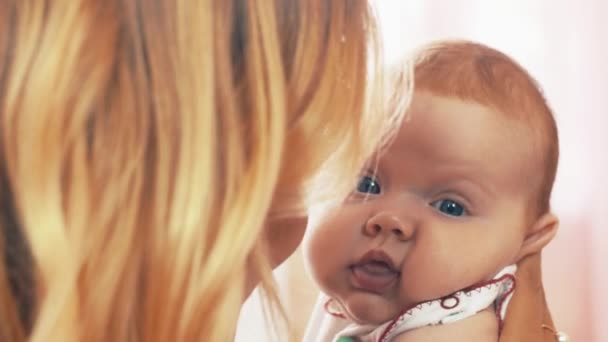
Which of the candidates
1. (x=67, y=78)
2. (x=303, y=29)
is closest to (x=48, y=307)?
(x=67, y=78)

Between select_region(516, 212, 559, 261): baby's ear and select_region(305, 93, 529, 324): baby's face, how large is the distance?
5 centimetres

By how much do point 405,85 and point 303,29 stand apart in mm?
370

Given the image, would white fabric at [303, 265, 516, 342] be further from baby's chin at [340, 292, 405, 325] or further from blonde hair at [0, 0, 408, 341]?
blonde hair at [0, 0, 408, 341]

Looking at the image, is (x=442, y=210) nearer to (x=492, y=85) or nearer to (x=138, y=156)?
(x=492, y=85)

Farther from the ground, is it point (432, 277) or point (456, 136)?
point (456, 136)

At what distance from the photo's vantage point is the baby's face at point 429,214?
991 millimetres

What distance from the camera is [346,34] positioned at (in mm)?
687

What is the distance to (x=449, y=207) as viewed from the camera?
101 cm

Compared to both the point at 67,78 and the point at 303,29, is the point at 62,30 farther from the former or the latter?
the point at 303,29

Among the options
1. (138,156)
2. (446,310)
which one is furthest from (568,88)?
(138,156)

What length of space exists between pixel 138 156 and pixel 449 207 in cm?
49

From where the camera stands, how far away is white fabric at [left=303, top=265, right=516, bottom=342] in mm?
998

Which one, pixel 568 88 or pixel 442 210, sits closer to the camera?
pixel 442 210

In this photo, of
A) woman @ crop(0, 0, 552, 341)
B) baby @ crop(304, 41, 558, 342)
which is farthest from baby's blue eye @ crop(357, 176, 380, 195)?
woman @ crop(0, 0, 552, 341)
